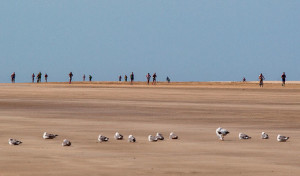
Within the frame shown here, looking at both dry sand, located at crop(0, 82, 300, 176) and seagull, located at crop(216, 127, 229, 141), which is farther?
seagull, located at crop(216, 127, 229, 141)

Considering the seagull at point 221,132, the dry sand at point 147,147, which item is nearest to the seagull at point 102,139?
the dry sand at point 147,147

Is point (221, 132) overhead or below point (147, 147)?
overhead

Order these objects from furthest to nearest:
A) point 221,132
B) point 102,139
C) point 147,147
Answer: point 221,132
point 102,139
point 147,147

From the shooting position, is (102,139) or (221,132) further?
(221,132)

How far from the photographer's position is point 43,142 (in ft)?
60.2

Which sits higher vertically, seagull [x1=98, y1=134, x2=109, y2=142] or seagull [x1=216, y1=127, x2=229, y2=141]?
seagull [x1=216, y1=127, x2=229, y2=141]

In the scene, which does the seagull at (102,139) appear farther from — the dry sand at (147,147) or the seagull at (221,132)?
the seagull at (221,132)

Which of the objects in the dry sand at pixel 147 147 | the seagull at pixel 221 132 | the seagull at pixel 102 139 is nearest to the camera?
the dry sand at pixel 147 147

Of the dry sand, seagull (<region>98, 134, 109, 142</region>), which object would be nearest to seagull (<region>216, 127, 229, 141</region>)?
the dry sand

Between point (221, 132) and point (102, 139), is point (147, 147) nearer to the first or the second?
point (102, 139)

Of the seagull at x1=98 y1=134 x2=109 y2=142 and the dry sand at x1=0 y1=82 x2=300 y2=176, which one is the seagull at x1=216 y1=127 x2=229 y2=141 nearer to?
the dry sand at x1=0 y1=82 x2=300 y2=176

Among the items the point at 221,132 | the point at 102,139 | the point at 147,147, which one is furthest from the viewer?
the point at 221,132

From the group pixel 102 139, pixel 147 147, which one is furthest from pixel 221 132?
pixel 102 139

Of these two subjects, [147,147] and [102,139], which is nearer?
[147,147]
